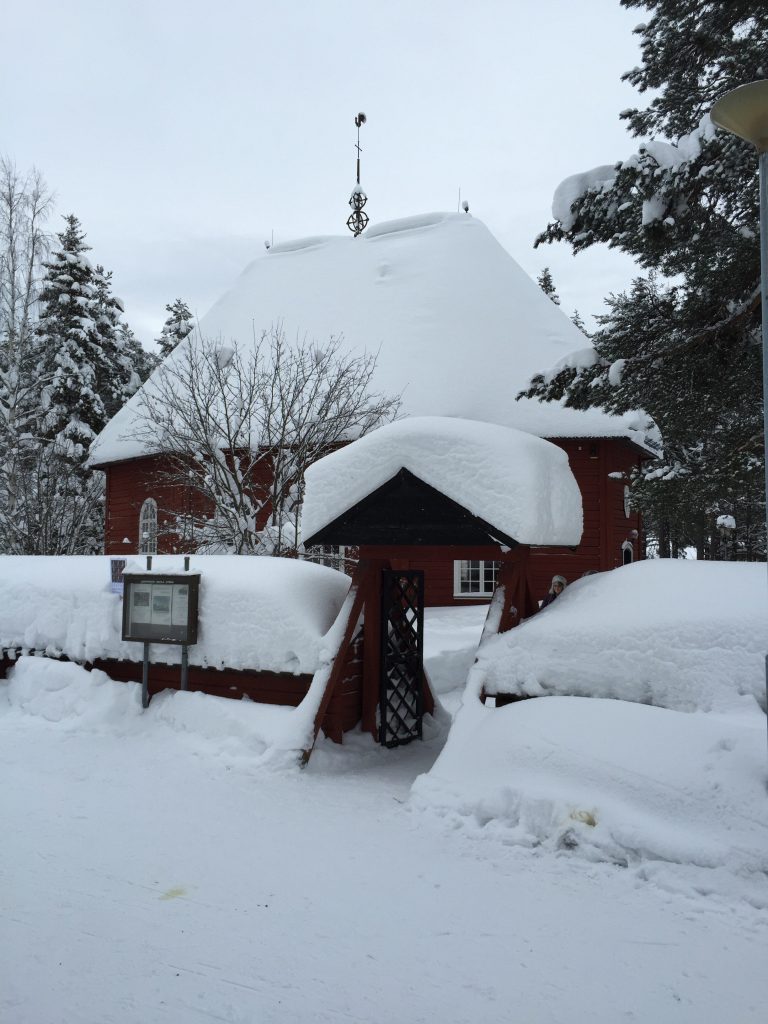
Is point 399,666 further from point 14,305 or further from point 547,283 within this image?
point 547,283

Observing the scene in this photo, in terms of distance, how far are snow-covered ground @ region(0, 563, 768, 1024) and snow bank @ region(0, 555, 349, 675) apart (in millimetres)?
756

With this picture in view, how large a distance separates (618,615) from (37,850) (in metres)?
4.56

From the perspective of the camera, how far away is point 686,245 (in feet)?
38.3

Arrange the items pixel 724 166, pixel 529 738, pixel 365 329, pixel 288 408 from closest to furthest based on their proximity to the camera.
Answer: pixel 529 738
pixel 724 166
pixel 288 408
pixel 365 329

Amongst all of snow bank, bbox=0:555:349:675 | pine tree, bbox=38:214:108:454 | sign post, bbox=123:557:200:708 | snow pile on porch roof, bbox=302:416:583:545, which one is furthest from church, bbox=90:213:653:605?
snow pile on porch roof, bbox=302:416:583:545

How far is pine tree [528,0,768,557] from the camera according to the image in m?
8.71

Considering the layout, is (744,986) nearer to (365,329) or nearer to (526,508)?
(526,508)

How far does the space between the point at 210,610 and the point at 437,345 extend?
1165 centimetres

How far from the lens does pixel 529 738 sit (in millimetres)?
5902

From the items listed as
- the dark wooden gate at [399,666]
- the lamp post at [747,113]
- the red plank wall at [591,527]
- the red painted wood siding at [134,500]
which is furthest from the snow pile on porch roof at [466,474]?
the red painted wood siding at [134,500]

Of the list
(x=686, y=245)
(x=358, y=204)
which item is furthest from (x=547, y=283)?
(x=686, y=245)

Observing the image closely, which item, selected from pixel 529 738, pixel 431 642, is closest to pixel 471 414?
pixel 431 642

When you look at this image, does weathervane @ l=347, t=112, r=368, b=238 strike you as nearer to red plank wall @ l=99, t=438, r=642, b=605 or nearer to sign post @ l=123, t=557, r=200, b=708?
Result: red plank wall @ l=99, t=438, r=642, b=605

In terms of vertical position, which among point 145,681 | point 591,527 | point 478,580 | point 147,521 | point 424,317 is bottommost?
point 145,681
